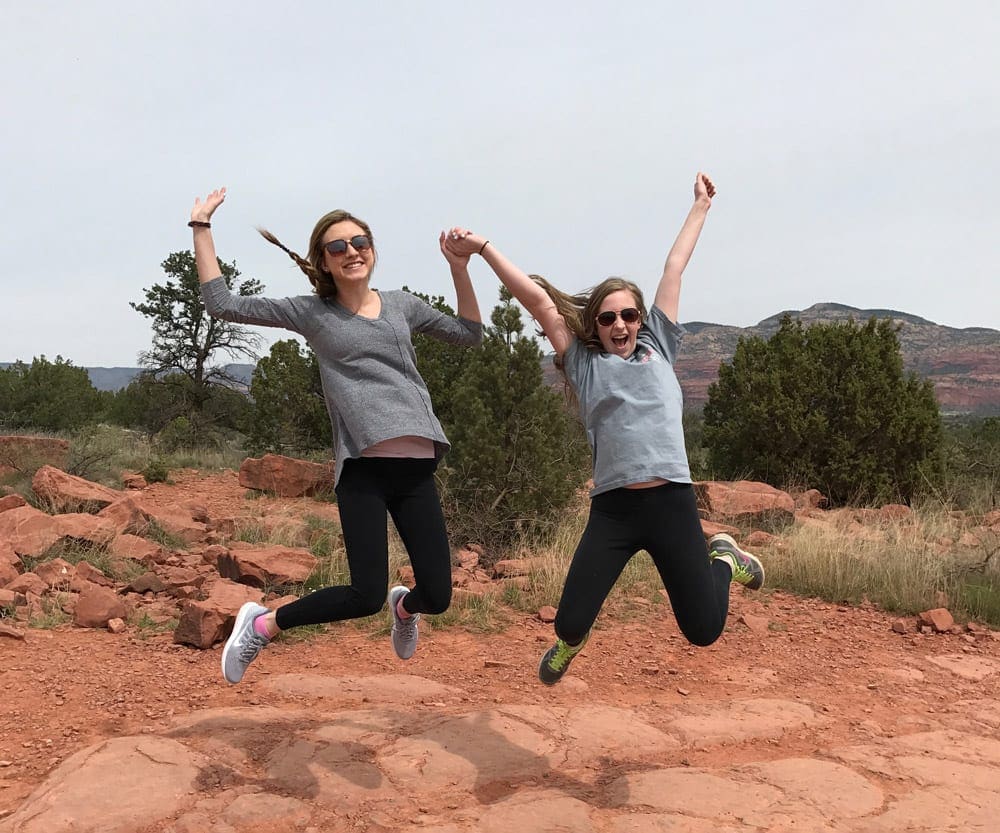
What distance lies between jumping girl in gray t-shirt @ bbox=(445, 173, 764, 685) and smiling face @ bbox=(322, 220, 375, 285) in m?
0.37

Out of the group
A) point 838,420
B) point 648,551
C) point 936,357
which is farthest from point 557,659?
point 936,357

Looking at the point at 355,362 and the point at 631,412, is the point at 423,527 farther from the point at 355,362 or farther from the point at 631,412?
the point at 631,412

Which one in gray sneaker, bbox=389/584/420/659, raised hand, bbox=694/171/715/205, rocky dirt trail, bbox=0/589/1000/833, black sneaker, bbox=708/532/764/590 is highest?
raised hand, bbox=694/171/715/205

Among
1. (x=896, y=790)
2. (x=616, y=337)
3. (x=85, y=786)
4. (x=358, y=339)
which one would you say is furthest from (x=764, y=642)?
(x=85, y=786)

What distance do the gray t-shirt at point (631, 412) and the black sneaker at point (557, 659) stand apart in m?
0.68

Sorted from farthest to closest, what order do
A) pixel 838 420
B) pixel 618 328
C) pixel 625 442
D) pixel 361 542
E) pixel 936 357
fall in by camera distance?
pixel 936 357
pixel 838 420
pixel 361 542
pixel 618 328
pixel 625 442

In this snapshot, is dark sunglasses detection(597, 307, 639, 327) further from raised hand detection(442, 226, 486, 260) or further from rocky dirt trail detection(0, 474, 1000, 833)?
rocky dirt trail detection(0, 474, 1000, 833)

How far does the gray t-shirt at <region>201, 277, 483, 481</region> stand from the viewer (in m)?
3.48

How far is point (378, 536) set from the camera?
3.55 m

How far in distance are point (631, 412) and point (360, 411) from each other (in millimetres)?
1074

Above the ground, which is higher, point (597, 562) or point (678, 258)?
point (678, 258)

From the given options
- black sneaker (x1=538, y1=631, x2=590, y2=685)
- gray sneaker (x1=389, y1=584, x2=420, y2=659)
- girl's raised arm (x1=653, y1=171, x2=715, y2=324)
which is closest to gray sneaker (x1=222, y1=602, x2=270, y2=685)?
gray sneaker (x1=389, y1=584, x2=420, y2=659)

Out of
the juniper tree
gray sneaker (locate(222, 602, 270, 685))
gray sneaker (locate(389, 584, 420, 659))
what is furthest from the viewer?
the juniper tree

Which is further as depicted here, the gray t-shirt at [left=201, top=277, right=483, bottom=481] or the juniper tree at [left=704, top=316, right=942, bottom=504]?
the juniper tree at [left=704, top=316, right=942, bottom=504]
